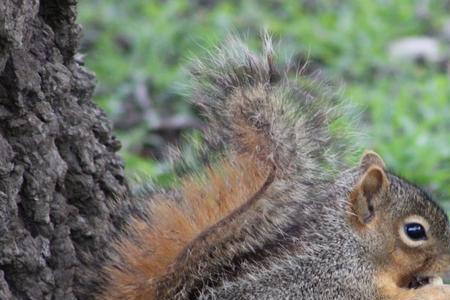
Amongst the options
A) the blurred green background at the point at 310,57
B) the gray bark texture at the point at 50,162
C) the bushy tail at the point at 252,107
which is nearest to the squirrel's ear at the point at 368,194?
the bushy tail at the point at 252,107

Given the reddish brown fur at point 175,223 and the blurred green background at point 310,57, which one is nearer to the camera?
the reddish brown fur at point 175,223

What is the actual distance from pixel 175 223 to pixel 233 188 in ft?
0.51

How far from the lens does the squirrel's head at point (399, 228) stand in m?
2.57

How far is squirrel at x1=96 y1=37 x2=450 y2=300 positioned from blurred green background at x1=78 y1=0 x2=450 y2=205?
1126mm

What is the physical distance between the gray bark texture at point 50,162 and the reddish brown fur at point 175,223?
9 cm

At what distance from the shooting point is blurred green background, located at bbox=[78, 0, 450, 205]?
166 inches

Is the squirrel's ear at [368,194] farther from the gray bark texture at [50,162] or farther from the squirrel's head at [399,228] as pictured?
the gray bark texture at [50,162]

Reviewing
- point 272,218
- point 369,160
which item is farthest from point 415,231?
point 272,218

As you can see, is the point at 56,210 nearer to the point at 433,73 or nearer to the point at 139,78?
the point at 139,78

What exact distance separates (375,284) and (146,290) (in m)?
0.51

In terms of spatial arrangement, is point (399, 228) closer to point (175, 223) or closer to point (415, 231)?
point (415, 231)

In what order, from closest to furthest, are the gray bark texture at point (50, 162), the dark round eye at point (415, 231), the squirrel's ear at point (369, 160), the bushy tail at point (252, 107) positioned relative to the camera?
the gray bark texture at point (50, 162), the bushy tail at point (252, 107), the dark round eye at point (415, 231), the squirrel's ear at point (369, 160)

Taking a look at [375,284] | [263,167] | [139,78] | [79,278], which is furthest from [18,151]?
[139,78]

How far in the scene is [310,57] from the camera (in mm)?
4668
